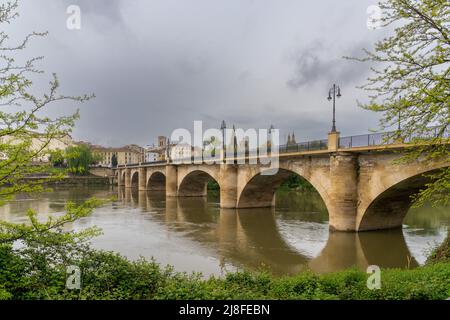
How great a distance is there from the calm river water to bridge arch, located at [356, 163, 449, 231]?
2.39 ft

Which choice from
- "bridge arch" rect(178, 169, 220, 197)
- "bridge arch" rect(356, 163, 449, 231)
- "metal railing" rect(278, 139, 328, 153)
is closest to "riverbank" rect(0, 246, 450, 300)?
"bridge arch" rect(356, 163, 449, 231)

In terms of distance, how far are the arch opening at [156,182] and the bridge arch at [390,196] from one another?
1915 inches

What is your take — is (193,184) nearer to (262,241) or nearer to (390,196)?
(262,241)

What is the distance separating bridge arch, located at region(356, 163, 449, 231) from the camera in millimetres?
16828

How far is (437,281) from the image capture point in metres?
7.70

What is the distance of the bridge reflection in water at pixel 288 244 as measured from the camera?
49.9 feet

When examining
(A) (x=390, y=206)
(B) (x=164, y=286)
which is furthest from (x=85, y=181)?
(B) (x=164, y=286)

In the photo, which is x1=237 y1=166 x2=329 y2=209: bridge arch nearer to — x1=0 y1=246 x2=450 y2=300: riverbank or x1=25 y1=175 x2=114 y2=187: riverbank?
x1=0 y1=246 x2=450 y2=300: riverbank

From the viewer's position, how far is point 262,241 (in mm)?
19938

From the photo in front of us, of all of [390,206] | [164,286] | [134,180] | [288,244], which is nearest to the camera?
[164,286]

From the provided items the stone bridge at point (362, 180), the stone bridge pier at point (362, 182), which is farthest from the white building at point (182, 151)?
the stone bridge pier at point (362, 182)

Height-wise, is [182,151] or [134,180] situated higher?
[182,151]

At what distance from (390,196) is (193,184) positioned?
3473 cm

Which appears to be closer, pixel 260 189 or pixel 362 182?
pixel 362 182
